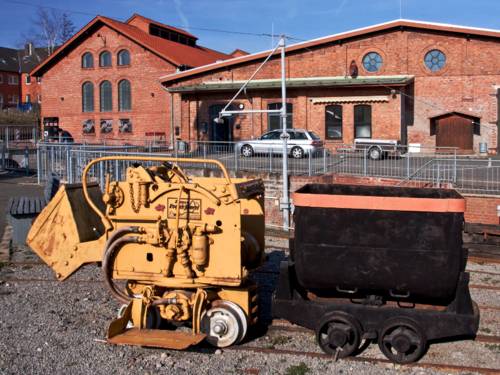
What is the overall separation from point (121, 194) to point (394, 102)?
1061 inches

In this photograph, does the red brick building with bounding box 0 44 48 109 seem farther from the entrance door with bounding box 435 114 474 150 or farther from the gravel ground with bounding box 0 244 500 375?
the gravel ground with bounding box 0 244 500 375

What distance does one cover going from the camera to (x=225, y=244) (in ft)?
23.2

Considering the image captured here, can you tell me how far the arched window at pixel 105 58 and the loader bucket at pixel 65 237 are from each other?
120ft

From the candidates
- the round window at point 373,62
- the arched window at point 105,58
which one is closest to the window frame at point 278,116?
the round window at point 373,62

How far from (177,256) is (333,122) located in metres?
27.7

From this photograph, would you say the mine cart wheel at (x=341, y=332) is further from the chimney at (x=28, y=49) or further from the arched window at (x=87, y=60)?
the chimney at (x=28, y=49)

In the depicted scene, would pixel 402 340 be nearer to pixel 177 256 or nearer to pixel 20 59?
pixel 177 256

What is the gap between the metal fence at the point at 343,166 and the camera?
60.2ft

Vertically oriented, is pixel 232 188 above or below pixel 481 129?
below

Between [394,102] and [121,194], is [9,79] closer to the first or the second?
[394,102]

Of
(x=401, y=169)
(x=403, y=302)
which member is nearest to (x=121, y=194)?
(x=403, y=302)

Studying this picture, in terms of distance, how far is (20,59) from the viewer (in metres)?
90.6

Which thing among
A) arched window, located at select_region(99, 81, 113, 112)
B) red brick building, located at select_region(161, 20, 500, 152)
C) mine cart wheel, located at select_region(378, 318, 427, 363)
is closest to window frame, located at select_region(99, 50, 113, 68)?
arched window, located at select_region(99, 81, 113, 112)

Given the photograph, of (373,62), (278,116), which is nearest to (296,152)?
(278,116)
